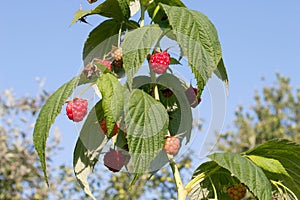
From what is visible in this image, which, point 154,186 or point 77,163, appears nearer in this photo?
point 77,163

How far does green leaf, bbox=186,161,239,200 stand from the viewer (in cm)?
124

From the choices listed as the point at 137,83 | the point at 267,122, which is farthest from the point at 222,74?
the point at 267,122

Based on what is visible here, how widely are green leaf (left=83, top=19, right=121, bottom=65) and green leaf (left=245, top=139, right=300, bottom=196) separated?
0.38 meters

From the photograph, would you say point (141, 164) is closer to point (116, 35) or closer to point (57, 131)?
point (116, 35)

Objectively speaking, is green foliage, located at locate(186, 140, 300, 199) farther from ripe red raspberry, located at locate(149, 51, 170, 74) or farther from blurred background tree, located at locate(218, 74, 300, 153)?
blurred background tree, located at locate(218, 74, 300, 153)

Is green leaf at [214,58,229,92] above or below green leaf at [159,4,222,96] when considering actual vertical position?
below

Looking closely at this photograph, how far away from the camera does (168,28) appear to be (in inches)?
46.2

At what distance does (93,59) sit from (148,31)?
0.54ft

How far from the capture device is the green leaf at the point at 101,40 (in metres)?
1.30

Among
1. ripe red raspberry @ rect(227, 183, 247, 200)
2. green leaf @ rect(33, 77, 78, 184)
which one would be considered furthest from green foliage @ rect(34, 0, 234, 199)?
ripe red raspberry @ rect(227, 183, 247, 200)

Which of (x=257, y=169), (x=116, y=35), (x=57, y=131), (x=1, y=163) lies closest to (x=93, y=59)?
(x=116, y=35)

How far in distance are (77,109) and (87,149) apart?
128 mm

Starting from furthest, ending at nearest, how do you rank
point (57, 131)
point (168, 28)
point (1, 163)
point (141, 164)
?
1. point (57, 131)
2. point (1, 163)
3. point (168, 28)
4. point (141, 164)

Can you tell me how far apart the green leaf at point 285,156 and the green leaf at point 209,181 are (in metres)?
0.07
